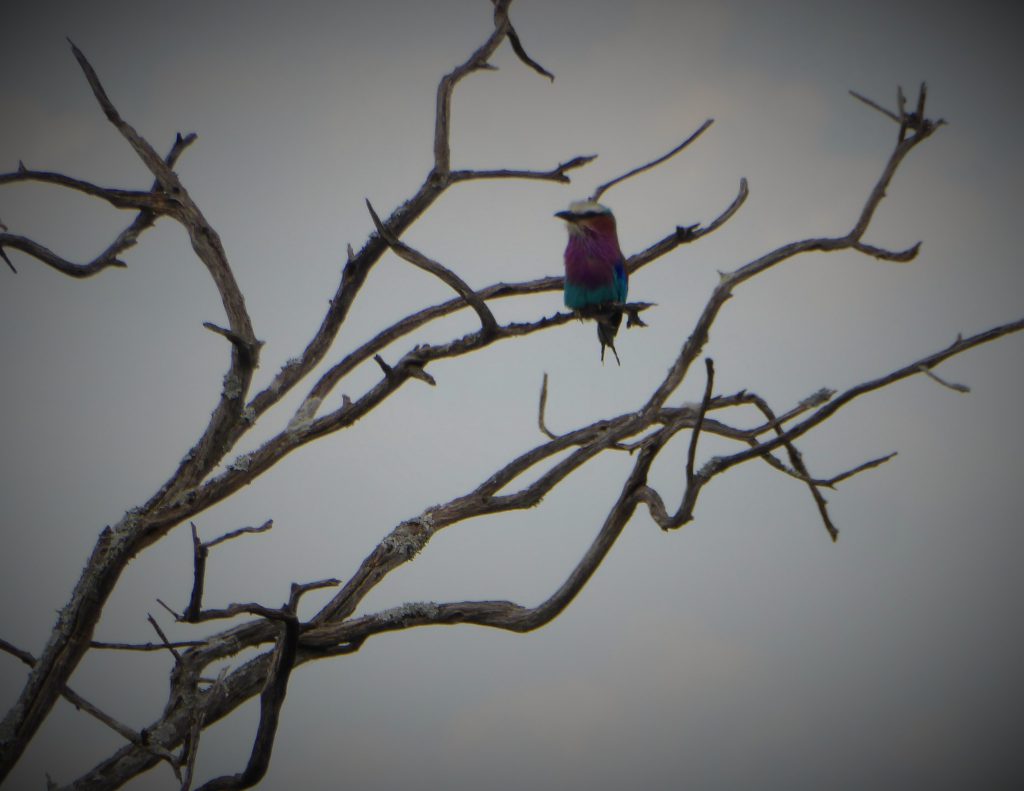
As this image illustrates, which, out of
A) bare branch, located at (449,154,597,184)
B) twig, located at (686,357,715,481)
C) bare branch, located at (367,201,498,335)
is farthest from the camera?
bare branch, located at (449,154,597,184)

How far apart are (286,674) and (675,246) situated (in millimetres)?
1795

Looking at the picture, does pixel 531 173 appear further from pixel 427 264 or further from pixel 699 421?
pixel 699 421

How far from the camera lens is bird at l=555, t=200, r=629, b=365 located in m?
3.07

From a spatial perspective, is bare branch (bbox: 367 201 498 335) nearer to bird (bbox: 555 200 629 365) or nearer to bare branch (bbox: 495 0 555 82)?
bird (bbox: 555 200 629 365)

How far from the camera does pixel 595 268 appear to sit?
3080 mm

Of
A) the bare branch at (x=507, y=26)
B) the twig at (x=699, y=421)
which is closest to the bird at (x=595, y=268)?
the bare branch at (x=507, y=26)

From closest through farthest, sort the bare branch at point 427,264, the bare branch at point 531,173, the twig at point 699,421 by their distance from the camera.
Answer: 1. the twig at point 699,421
2. the bare branch at point 427,264
3. the bare branch at point 531,173

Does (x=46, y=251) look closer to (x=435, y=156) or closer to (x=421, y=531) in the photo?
(x=435, y=156)

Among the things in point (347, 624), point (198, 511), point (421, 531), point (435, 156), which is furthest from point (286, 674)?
point (435, 156)

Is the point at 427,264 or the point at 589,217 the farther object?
the point at 589,217

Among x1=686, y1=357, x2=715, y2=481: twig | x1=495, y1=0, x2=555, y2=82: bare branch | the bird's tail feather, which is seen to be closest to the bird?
the bird's tail feather

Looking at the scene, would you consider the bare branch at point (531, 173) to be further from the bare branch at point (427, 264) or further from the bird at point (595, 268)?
the bare branch at point (427, 264)

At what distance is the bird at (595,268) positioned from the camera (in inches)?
121

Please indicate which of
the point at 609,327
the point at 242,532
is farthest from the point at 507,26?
the point at 242,532
